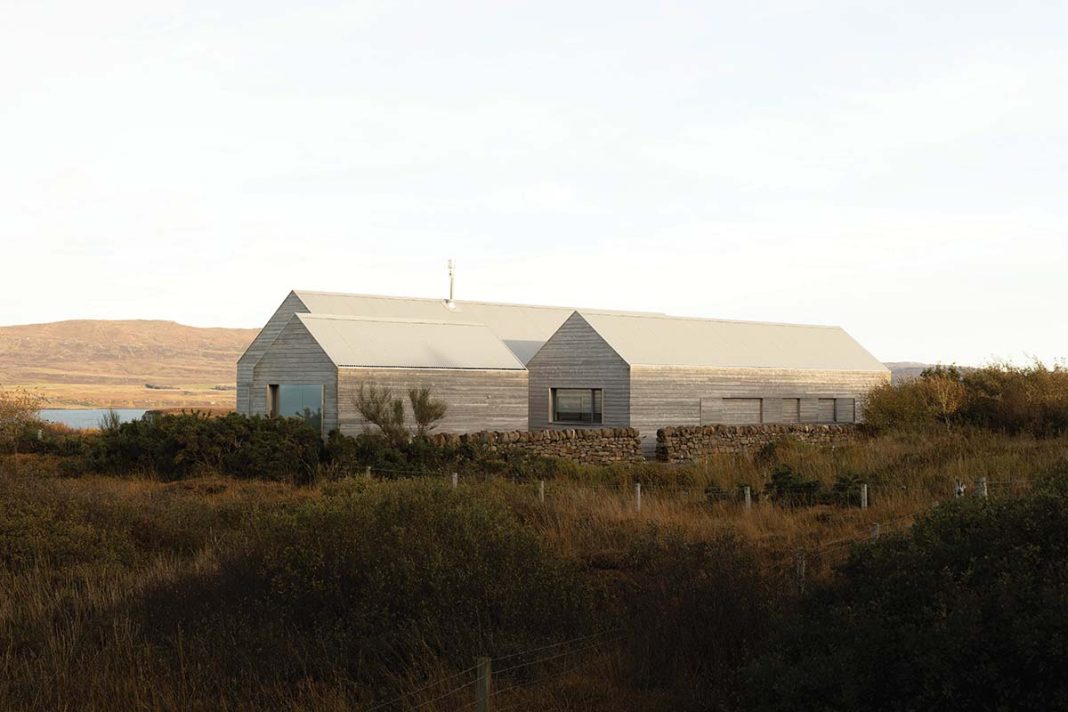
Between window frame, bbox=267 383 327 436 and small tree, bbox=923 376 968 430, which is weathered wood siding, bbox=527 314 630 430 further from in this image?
small tree, bbox=923 376 968 430

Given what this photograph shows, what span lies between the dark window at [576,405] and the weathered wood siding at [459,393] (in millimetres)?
1671

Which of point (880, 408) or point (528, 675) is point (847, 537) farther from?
point (880, 408)

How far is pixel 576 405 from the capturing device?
3653 cm

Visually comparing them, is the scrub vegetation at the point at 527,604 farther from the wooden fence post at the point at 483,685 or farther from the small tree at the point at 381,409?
the small tree at the point at 381,409

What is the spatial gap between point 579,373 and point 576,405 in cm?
104

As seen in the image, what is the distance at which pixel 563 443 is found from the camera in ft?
105

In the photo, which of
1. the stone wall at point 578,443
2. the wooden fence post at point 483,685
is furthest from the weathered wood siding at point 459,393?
the wooden fence post at point 483,685

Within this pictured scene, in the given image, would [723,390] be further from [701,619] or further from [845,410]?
[701,619]

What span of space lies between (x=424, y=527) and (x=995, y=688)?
6.30 m

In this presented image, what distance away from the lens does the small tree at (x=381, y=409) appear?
30375mm

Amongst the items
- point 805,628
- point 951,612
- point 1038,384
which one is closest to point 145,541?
point 805,628

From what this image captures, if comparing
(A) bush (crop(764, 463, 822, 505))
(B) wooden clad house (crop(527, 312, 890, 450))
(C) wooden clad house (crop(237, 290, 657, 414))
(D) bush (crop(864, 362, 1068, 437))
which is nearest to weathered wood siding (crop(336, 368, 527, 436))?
(B) wooden clad house (crop(527, 312, 890, 450))

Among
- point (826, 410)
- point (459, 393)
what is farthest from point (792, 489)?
point (826, 410)

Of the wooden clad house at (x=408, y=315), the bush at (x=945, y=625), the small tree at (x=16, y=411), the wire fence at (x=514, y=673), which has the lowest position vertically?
the wire fence at (x=514, y=673)
